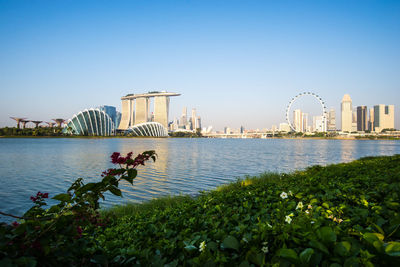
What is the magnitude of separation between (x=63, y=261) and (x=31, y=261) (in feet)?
1.15

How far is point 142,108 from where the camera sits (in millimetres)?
157750

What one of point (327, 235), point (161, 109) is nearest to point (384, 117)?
point (161, 109)

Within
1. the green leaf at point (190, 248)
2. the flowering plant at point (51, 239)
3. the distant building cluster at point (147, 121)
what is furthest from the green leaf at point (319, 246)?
the distant building cluster at point (147, 121)

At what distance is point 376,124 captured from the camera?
645 ft

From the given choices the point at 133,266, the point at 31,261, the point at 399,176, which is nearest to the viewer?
the point at 31,261

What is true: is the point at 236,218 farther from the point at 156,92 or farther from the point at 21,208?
the point at 156,92

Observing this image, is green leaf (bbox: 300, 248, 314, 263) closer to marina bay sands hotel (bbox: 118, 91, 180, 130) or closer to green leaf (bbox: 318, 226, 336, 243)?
green leaf (bbox: 318, 226, 336, 243)

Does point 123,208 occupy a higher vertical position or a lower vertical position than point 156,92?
lower

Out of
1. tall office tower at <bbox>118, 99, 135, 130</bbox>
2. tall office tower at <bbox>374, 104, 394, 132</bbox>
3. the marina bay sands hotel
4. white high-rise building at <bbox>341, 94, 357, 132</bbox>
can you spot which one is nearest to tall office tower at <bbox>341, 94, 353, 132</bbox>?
white high-rise building at <bbox>341, 94, 357, 132</bbox>

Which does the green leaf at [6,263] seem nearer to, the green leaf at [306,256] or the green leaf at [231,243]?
the green leaf at [231,243]

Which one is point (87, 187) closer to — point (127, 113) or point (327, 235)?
point (327, 235)

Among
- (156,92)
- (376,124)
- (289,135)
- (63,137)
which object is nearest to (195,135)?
(156,92)

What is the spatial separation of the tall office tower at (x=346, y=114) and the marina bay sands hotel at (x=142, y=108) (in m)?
126

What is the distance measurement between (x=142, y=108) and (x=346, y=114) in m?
149
